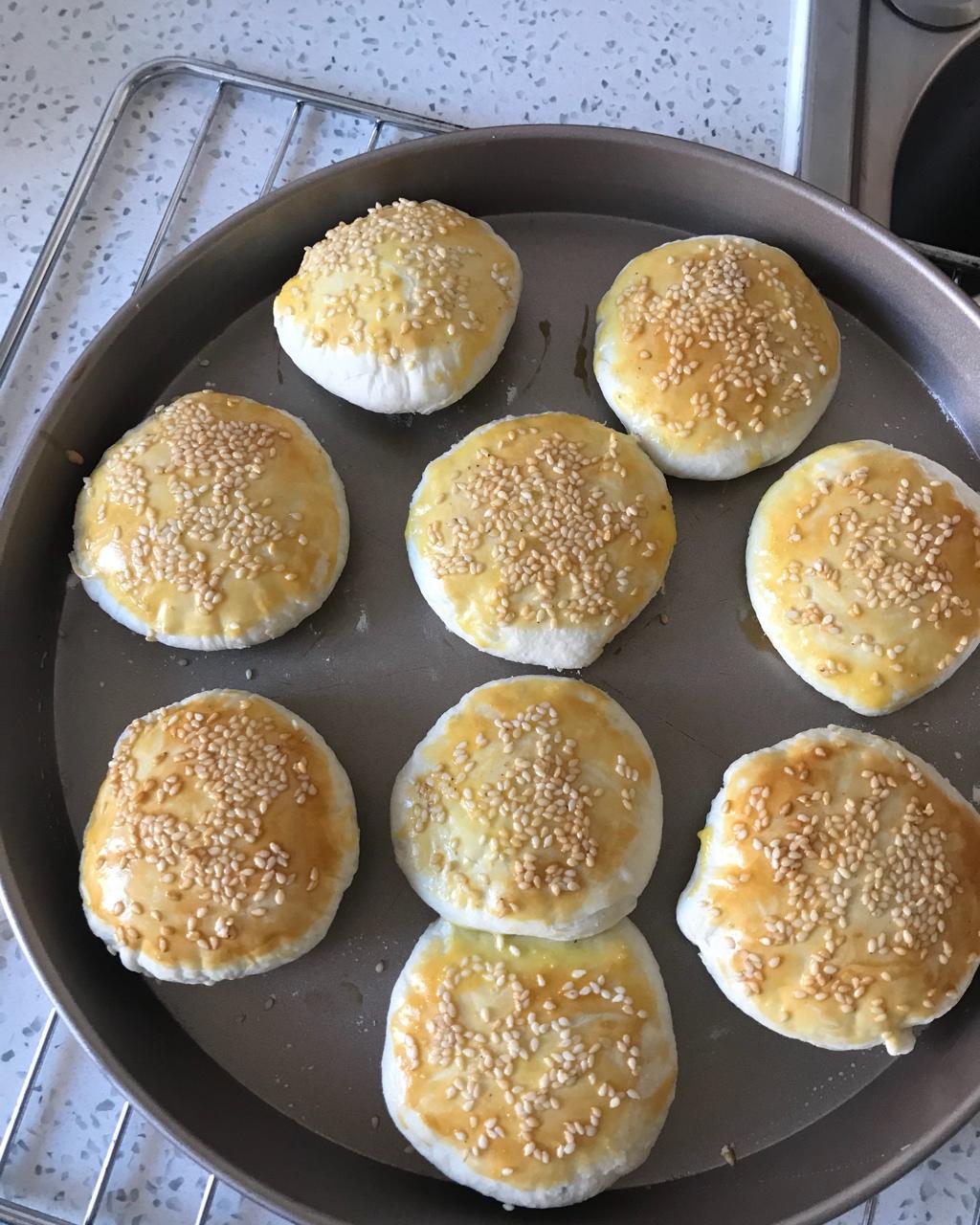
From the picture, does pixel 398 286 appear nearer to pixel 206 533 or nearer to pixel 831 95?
pixel 206 533

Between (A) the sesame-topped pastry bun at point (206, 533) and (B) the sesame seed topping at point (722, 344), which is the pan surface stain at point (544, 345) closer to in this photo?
(B) the sesame seed topping at point (722, 344)

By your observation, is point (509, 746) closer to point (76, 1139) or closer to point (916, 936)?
point (916, 936)

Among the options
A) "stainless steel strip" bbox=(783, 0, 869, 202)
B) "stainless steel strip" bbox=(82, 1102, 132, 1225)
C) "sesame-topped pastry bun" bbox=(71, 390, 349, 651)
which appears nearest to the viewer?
"stainless steel strip" bbox=(82, 1102, 132, 1225)

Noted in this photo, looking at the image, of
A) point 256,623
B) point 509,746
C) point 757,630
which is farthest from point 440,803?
point 757,630

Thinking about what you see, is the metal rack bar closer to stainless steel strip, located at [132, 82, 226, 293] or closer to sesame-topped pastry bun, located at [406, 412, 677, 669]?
stainless steel strip, located at [132, 82, 226, 293]

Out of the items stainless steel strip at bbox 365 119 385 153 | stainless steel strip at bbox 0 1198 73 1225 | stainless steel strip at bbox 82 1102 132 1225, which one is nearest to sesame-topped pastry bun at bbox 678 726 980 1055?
stainless steel strip at bbox 82 1102 132 1225

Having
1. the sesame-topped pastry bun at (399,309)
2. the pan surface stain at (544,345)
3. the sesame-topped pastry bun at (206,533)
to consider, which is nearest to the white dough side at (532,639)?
the sesame-topped pastry bun at (206,533)
